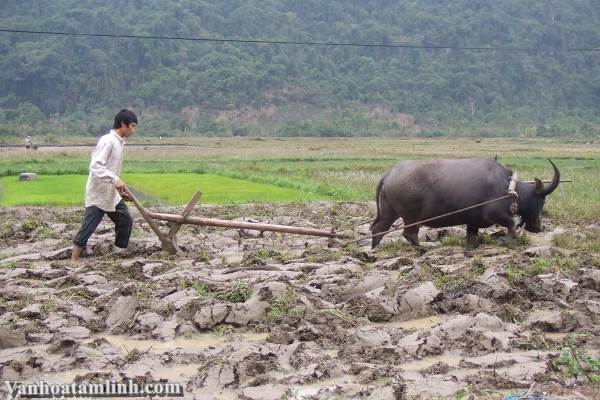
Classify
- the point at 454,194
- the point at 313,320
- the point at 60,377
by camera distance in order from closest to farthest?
the point at 60,377 < the point at 313,320 < the point at 454,194

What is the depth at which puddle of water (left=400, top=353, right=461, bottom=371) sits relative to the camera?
5.06 m

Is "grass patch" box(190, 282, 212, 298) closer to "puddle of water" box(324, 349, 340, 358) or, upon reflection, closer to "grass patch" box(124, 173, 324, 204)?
"puddle of water" box(324, 349, 340, 358)

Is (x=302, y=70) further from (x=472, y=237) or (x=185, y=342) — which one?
(x=185, y=342)

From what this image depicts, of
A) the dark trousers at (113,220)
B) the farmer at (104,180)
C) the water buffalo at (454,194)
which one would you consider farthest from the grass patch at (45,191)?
the water buffalo at (454,194)

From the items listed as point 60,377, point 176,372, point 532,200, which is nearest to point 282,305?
point 176,372

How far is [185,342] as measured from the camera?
570 centimetres

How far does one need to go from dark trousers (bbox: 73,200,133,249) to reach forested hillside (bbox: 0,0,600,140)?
46.9 m

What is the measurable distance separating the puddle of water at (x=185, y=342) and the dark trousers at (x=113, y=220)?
2.53 meters

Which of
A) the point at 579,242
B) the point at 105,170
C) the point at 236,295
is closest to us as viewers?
the point at 236,295

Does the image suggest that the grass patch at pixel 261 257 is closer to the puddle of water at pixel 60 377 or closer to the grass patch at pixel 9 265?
the grass patch at pixel 9 265

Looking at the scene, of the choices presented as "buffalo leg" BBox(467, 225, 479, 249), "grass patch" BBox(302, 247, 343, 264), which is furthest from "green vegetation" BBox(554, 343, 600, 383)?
"buffalo leg" BBox(467, 225, 479, 249)

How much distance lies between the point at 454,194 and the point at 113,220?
3.78m

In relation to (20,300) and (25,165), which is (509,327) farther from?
(25,165)

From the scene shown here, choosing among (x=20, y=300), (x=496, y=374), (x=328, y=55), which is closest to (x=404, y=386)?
(x=496, y=374)
